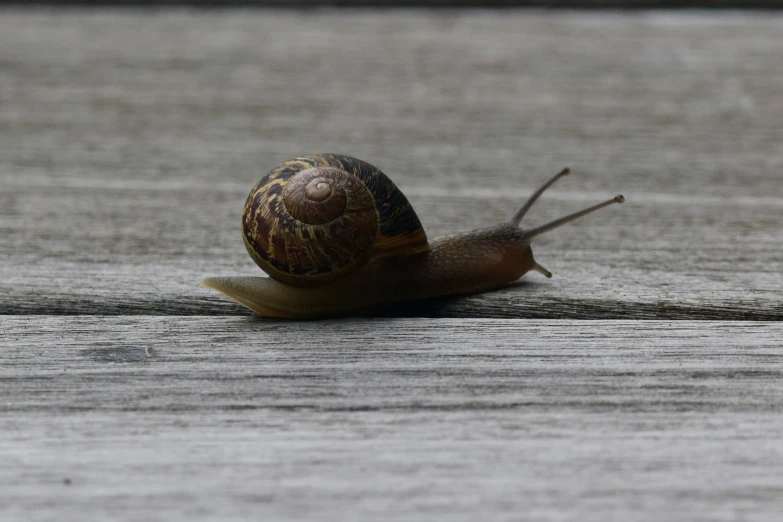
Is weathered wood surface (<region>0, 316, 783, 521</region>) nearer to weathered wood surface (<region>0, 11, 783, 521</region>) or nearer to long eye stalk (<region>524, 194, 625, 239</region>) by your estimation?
weathered wood surface (<region>0, 11, 783, 521</region>)

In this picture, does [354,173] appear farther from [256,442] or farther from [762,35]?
[762,35]

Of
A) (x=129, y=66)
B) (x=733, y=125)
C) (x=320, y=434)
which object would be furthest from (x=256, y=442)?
(x=129, y=66)

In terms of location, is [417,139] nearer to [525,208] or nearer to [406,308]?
[525,208]

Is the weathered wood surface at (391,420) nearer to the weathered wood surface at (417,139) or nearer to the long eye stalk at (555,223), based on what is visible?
the weathered wood surface at (417,139)

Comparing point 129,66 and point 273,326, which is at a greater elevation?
point 129,66

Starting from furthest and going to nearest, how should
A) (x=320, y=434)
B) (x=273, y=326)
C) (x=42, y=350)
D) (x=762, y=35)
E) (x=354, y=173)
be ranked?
(x=762, y=35) < (x=354, y=173) < (x=273, y=326) < (x=42, y=350) < (x=320, y=434)

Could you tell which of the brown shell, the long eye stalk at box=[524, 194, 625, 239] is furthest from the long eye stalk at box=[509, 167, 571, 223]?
the brown shell

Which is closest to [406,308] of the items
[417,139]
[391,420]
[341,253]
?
[341,253]

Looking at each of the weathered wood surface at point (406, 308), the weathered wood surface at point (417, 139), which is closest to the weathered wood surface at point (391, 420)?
the weathered wood surface at point (406, 308)
